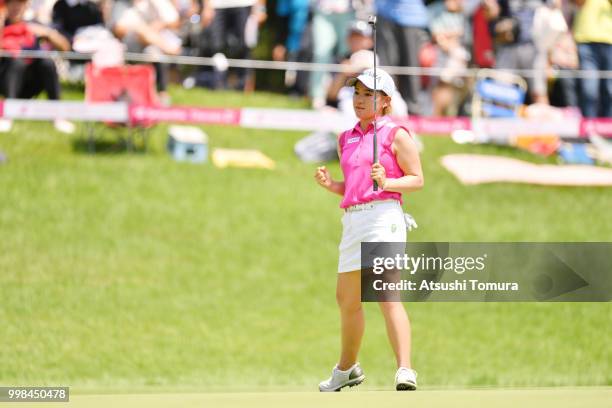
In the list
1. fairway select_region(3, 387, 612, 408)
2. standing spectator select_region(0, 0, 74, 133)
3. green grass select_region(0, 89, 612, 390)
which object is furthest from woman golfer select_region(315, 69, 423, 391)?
standing spectator select_region(0, 0, 74, 133)

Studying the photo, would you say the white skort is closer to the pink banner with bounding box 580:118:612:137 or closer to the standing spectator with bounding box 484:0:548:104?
the pink banner with bounding box 580:118:612:137

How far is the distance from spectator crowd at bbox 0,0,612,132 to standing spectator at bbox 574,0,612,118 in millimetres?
12

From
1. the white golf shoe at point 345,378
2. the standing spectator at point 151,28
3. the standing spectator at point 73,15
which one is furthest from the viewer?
the standing spectator at point 73,15

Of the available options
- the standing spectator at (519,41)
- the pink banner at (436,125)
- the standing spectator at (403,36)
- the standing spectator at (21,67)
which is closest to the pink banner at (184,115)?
the standing spectator at (21,67)

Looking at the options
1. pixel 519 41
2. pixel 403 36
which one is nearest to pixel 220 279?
pixel 403 36

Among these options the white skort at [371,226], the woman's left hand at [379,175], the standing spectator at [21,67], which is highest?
the standing spectator at [21,67]

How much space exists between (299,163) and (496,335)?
3.84m

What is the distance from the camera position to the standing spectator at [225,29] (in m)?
17.2

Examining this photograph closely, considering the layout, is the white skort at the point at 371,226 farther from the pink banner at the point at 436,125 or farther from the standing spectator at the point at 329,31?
the standing spectator at the point at 329,31

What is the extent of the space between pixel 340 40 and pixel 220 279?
482cm

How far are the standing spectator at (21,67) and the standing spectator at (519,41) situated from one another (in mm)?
5873

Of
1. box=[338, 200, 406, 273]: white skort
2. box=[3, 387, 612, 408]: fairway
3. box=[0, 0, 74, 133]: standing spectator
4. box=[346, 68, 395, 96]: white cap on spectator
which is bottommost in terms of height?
box=[3, 387, 612, 408]: fairway

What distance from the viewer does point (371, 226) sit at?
6453 millimetres

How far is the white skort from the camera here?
644 cm
